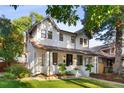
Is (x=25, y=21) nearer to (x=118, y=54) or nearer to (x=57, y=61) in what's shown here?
(x=57, y=61)

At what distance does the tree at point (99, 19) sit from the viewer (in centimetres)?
363

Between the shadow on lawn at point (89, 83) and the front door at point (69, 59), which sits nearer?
the shadow on lawn at point (89, 83)

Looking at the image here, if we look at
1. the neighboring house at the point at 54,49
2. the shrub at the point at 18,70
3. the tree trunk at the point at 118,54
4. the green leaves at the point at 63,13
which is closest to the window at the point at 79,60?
the neighboring house at the point at 54,49

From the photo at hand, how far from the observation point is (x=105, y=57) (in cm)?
516

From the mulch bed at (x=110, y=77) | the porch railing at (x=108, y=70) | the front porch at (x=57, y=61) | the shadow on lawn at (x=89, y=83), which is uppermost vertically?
the front porch at (x=57, y=61)

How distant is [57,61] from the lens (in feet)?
17.6

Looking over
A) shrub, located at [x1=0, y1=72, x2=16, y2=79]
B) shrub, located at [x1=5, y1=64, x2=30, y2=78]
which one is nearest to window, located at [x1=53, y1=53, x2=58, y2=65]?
shrub, located at [x1=5, y1=64, x2=30, y2=78]

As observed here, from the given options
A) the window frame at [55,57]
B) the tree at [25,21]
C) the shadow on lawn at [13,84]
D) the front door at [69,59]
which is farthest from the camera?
the window frame at [55,57]

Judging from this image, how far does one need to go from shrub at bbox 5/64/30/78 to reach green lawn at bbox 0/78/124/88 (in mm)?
148

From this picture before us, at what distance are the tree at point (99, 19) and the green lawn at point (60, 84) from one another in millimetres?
458

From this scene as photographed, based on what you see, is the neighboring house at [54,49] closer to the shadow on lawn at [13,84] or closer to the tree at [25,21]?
the tree at [25,21]

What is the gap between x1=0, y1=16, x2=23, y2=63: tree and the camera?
16.3 ft

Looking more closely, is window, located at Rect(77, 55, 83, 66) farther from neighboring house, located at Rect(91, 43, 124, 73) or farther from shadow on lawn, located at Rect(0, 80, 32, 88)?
shadow on lawn, located at Rect(0, 80, 32, 88)
